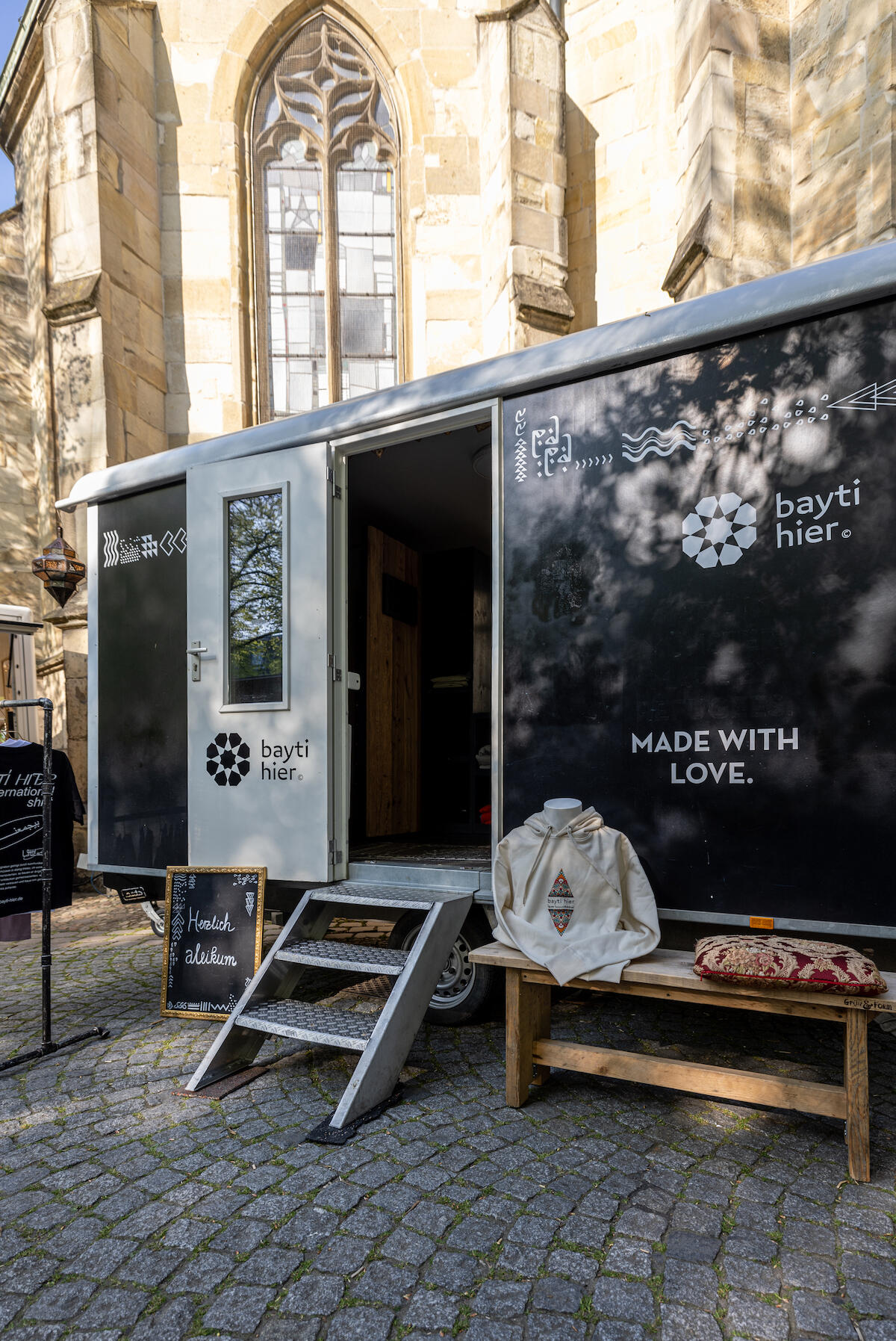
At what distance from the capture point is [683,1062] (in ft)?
9.29

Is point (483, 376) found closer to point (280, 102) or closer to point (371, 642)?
point (371, 642)

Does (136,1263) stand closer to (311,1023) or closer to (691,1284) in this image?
(311,1023)

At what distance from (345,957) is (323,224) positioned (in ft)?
31.7

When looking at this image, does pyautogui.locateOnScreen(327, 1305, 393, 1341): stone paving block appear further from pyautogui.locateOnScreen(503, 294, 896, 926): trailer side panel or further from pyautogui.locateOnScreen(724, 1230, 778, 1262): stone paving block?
pyautogui.locateOnScreen(503, 294, 896, 926): trailer side panel

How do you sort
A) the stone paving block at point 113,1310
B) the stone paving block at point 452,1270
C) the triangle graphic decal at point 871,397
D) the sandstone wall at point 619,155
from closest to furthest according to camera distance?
the stone paving block at point 113,1310, the stone paving block at point 452,1270, the triangle graphic decal at point 871,397, the sandstone wall at point 619,155

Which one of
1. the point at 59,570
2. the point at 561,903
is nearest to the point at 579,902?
the point at 561,903

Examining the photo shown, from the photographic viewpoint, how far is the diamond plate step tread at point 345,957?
339 centimetres

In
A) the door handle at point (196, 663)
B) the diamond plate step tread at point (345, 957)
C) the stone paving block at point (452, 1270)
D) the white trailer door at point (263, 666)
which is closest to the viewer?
the stone paving block at point (452, 1270)

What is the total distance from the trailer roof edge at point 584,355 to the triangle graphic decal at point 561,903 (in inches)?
84.9

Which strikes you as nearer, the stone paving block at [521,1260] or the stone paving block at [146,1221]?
the stone paving block at [521,1260]

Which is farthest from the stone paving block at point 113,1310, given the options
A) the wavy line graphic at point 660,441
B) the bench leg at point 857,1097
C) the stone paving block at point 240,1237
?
the wavy line graphic at point 660,441

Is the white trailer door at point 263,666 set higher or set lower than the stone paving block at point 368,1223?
higher

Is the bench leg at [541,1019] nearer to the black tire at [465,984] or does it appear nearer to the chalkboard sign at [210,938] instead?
the black tire at [465,984]

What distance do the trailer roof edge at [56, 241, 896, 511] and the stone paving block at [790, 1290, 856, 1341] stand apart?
303cm
